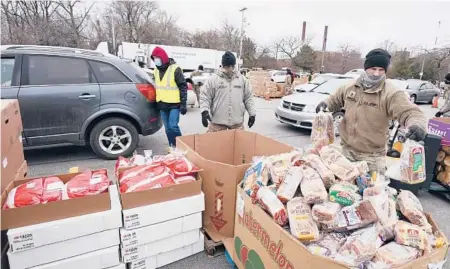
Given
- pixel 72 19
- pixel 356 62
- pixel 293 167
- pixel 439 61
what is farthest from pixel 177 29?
pixel 293 167

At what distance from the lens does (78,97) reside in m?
3.75

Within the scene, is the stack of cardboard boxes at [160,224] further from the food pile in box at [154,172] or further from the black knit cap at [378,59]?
the black knit cap at [378,59]

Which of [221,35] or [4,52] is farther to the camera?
[221,35]

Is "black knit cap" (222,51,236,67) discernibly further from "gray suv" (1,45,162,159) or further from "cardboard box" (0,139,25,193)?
"cardboard box" (0,139,25,193)

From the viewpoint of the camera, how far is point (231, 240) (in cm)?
231

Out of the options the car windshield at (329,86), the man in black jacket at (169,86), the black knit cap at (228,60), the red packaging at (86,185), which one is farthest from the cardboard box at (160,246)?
the car windshield at (329,86)

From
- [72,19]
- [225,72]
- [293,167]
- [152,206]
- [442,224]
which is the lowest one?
[442,224]

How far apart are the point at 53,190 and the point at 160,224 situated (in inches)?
29.2

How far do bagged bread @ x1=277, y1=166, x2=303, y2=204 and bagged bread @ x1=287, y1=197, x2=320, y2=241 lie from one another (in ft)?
0.17

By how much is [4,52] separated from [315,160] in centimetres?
387

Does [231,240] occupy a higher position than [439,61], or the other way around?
[439,61]

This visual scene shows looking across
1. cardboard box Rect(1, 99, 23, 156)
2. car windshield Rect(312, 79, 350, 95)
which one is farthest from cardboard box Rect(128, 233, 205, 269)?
car windshield Rect(312, 79, 350, 95)

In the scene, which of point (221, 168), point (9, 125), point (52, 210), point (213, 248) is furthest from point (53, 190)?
point (213, 248)

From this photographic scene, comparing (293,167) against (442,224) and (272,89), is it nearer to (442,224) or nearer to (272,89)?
(442,224)
